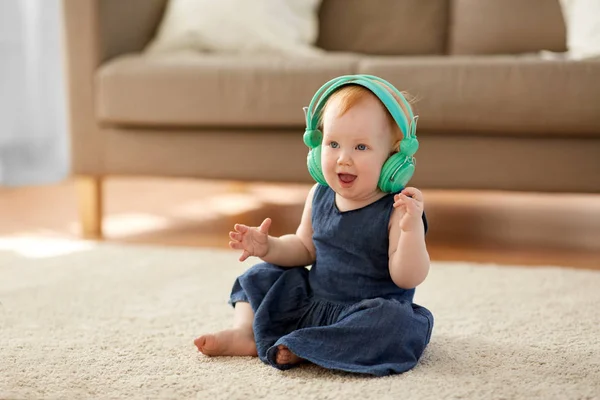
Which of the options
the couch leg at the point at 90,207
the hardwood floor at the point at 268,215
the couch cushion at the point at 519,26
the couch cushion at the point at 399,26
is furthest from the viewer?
the couch cushion at the point at 399,26

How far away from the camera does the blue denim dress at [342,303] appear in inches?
42.7

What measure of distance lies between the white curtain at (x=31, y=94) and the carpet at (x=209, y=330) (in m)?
1.37

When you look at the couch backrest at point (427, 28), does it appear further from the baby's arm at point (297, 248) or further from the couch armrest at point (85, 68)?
the baby's arm at point (297, 248)

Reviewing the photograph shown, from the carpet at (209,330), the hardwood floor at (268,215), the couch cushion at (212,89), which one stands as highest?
the couch cushion at (212,89)

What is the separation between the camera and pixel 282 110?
78.0 inches

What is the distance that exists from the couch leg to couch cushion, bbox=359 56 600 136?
906 mm

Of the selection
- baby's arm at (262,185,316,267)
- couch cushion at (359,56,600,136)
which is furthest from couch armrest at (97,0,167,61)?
baby's arm at (262,185,316,267)

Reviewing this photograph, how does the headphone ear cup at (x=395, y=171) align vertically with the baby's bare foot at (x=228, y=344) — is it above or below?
above

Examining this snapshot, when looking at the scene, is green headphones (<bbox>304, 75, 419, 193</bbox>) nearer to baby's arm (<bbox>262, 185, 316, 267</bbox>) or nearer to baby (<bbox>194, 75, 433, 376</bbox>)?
baby (<bbox>194, 75, 433, 376</bbox>)

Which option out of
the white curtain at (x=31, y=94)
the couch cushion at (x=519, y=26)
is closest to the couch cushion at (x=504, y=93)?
the couch cushion at (x=519, y=26)

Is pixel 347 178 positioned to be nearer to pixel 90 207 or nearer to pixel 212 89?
pixel 212 89

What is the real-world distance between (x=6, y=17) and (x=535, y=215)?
216 centimetres

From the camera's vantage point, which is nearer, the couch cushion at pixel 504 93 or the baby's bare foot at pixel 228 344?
the baby's bare foot at pixel 228 344

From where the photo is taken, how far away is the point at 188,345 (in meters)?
1.21
